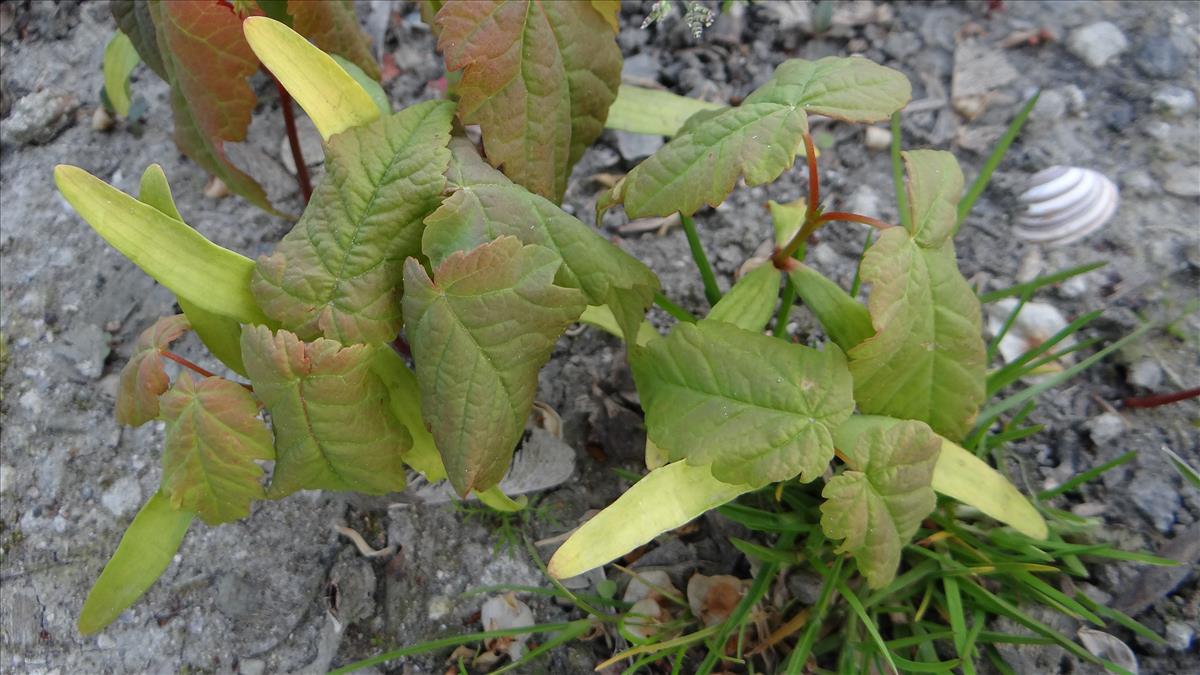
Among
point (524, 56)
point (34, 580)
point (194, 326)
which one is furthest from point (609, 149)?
point (34, 580)

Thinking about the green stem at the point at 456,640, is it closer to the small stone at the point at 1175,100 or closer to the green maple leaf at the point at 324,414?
the green maple leaf at the point at 324,414

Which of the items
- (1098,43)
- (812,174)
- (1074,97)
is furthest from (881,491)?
(1098,43)

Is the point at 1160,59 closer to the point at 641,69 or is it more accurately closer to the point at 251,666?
the point at 641,69

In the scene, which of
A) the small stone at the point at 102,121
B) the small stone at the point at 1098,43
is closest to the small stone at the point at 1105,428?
the small stone at the point at 1098,43

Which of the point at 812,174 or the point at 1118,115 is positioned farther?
the point at 1118,115

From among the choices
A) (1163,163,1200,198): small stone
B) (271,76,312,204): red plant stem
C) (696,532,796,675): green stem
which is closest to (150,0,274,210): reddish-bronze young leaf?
Result: (271,76,312,204): red plant stem
